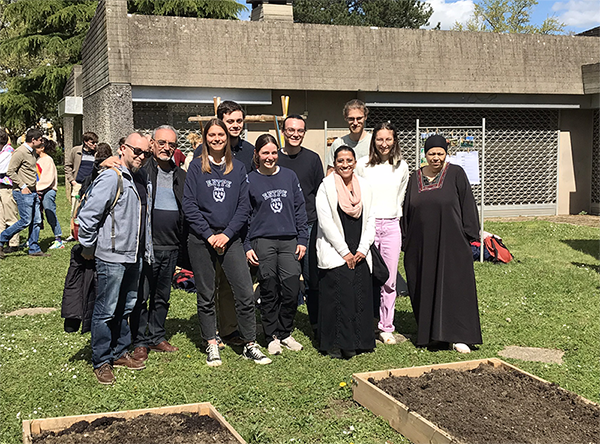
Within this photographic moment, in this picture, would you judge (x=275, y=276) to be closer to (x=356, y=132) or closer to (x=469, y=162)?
(x=356, y=132)

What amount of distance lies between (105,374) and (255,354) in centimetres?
128

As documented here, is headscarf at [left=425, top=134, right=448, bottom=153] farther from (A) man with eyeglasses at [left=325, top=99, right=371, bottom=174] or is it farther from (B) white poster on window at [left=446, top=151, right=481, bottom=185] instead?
(B) white poster on window at [left=446, top=151, right=481, bottom=185]

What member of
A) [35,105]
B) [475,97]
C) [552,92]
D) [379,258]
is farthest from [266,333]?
[35,105]

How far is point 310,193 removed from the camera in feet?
21.8

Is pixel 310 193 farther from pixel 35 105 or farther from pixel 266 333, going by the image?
pixel 35 105

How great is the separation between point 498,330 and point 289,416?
3.10 meters

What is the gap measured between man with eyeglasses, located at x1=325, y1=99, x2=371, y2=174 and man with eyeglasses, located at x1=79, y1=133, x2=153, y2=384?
6.47 feet

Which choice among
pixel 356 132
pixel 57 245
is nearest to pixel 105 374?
pixel 356 132

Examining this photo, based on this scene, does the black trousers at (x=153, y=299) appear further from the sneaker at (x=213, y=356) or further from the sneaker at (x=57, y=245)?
the sneaker at (x=57, y=245)

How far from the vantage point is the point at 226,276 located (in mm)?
5895

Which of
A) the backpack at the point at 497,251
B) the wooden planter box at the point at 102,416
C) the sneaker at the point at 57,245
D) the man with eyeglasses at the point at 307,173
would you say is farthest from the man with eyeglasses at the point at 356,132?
the sneaker at the point at 57,245

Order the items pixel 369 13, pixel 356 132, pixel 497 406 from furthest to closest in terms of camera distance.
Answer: pixel 369 13 < pixel 356 132 < pixel 497 406

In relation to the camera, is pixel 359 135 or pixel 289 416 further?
pixel 359 135

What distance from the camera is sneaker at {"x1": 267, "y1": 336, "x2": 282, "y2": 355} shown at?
6098 mm
